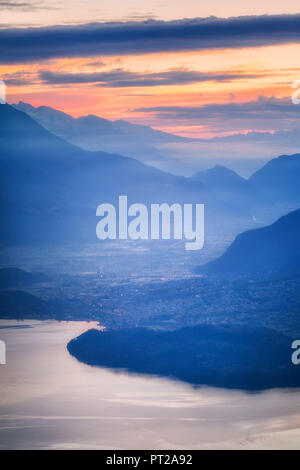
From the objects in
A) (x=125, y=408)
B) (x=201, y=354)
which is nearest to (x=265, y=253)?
(x=201, y=354)

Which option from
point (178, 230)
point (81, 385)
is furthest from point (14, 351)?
point (178, 230)

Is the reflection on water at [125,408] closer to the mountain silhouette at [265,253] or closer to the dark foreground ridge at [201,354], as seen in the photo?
the dark foreground ridge at [201,354]

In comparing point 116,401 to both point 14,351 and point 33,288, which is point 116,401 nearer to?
point 14,351

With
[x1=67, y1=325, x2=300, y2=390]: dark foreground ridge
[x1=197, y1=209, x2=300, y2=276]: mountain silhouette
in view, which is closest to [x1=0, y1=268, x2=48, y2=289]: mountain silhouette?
[x1=67, y1=325, x2=300, y2=390]: dark foreground ridge

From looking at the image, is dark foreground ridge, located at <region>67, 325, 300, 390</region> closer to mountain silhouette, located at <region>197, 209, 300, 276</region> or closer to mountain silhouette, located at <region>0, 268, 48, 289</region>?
mountain silhouette, located at <region>0, 268, 48, 289</region>

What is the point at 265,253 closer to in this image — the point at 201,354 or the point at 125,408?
the point at 201,354

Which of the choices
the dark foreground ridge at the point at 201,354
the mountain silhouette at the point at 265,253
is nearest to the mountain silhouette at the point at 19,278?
the dark foreground ridge at the point at 201,354

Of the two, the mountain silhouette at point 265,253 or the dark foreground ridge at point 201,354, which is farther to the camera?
the mountain silhouette at point 265,253
